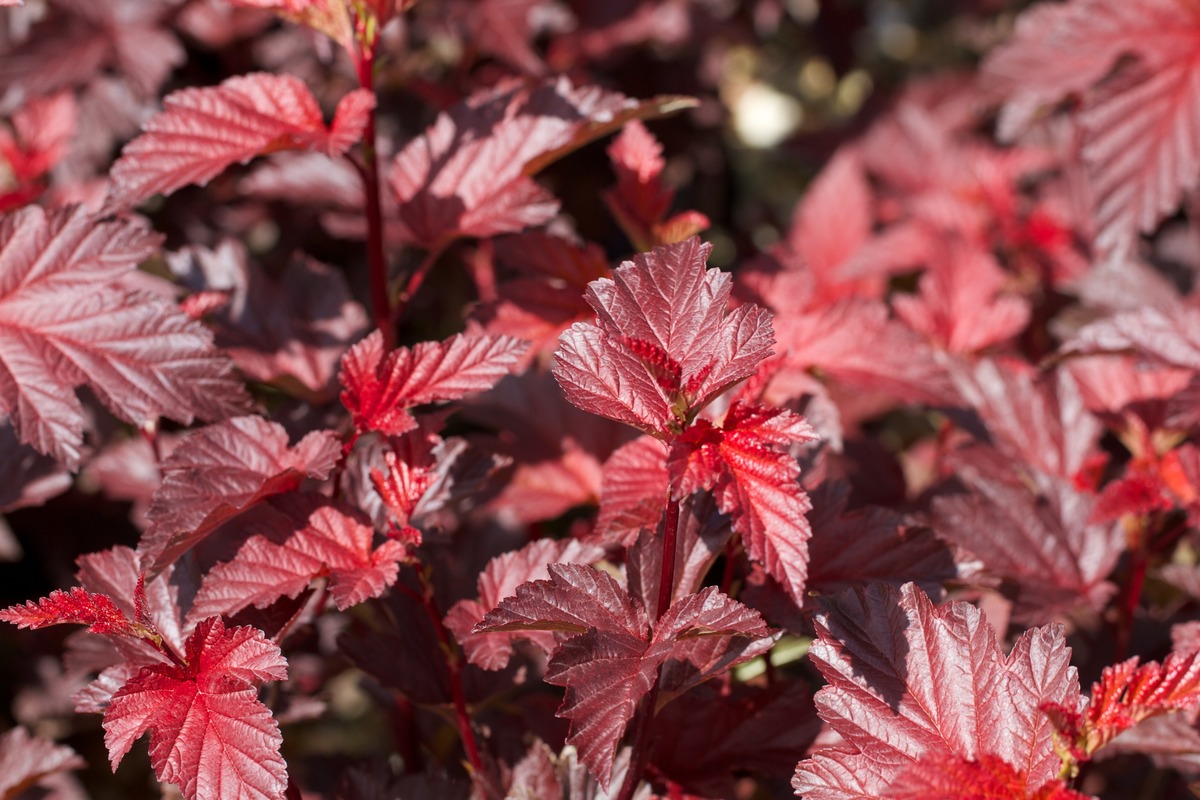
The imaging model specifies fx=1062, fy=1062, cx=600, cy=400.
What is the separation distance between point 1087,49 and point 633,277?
108cm

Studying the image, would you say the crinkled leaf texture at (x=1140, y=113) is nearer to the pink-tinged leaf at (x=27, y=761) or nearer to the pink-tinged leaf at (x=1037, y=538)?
the pink-tinged leaf at (x=1037, y=538)

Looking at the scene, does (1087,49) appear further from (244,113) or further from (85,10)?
(85,10)

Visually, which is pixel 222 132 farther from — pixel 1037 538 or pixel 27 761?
pixel 1037 538

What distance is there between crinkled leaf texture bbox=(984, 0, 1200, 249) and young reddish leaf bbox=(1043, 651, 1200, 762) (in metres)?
0.85

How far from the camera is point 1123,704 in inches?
32.6

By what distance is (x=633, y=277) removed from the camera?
2.94 feet

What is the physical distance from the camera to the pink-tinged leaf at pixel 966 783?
2.55 feet

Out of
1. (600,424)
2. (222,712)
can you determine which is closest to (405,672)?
(222,712)

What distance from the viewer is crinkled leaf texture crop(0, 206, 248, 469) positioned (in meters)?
1.07

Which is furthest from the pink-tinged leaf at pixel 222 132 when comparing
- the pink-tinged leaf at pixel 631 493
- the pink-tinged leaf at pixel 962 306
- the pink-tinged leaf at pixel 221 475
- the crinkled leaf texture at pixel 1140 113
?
the crinkled leaf texture at pixel 1140 113

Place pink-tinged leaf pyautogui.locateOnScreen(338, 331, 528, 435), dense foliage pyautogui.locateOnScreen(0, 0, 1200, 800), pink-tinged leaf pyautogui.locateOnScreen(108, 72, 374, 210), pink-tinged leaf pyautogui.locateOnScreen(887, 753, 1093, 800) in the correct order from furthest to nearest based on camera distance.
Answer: pink-tinged leaf pyautogui.locateOnScreen(108, 72, 374, 210) < pink-tinged leaf pyautogui.locateOnScreen(338, 331, 528, 435) < dense foliage pyautogui.locateOnScreen(0, 0, 1200, 800) < pink-tinged leaf pyautogui.locateOnScreen(887, 753, 1093, 800)

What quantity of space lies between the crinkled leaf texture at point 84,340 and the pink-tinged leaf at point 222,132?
61mm

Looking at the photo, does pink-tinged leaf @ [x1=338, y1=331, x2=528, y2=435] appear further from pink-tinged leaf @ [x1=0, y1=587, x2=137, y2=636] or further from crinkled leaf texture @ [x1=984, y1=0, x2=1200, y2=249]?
crinkled leaf texture @ [x1=984, y1=0, x2=1200, y2=249]

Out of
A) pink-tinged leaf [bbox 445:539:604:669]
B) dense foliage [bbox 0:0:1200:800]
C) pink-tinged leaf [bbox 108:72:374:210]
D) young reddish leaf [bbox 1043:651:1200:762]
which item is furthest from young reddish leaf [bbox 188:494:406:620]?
young reddish leaf [bbox 1043:651:1200:762]
